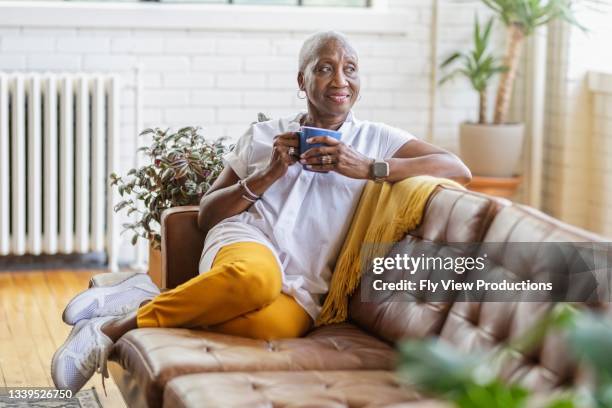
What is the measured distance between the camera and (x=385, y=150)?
2938 mm

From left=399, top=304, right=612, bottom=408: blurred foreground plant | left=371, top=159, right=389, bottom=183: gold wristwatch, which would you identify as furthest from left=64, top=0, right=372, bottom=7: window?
left=399, top=304, right=612, bottom=408: blurred foreground plant

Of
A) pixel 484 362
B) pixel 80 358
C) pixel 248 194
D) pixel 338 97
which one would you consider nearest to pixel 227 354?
pixel 80 358

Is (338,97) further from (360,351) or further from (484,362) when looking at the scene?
(484,362)

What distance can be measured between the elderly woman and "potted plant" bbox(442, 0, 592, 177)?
233 cm

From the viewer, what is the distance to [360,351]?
98.0 inches

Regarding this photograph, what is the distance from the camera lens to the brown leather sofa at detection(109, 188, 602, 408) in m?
2.10

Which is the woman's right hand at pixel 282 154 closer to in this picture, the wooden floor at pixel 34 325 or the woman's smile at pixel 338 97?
the woman's smile at pixel 338 97

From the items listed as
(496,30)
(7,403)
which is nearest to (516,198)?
(496,30)

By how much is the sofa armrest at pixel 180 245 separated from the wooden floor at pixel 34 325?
51 centimetres

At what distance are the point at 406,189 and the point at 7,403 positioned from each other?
141cm

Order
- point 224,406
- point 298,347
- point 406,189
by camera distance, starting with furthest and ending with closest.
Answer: point 406,189 → point 298,347 → point 224,406

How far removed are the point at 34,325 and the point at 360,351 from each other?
80.2 inches

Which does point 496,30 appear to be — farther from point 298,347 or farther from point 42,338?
point 298,347

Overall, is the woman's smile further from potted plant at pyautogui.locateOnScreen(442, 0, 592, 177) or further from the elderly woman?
potted plant at pyautogui.locateOnScreen(442, 0, 592, 177)
